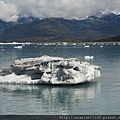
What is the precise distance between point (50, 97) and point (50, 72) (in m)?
5.03

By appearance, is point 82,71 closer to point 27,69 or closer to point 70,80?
point 70,80

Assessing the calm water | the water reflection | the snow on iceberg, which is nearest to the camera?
the calm water

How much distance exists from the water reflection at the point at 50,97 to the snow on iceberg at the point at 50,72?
0.74m

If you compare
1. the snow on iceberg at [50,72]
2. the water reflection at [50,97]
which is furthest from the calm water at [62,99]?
the snow on iceberg at [50,72]

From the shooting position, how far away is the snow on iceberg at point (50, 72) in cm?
2934

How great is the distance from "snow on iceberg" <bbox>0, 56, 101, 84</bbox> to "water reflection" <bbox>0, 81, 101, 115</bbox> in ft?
2.43

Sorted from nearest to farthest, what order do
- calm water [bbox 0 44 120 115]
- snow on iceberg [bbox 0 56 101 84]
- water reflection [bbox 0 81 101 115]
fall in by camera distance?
calm water [bbox 0 44 120 115] < water reflection [bbox 0 81 101 115] < snow on iceberg [bbox 0 56 101 84]

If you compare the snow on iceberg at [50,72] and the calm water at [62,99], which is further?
the snow on iceberg at [50,72]

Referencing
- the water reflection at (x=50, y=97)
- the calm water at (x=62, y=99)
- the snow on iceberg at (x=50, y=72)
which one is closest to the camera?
the calm water at (x=62, y=99)

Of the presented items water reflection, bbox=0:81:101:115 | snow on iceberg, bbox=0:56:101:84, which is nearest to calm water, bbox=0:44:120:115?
water reflection, bbox=0:81:101:115

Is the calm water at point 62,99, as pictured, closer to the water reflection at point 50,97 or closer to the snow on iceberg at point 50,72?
the water reflection at point 50,97

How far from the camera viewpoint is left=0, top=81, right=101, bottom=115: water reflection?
69.9 feet

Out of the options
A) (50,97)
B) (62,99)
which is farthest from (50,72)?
(62,99)

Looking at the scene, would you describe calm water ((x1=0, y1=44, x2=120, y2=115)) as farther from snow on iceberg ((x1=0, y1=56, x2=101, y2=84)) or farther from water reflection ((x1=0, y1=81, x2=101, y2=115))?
snow on iceberg ((x1=0, y1=56, x2=101, y2=84))
